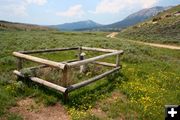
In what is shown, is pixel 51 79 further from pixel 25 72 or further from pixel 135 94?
pixel 135 94

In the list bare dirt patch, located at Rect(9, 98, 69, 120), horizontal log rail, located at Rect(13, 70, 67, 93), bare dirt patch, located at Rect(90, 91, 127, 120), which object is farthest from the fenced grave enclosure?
bare dirt patch, located at Rect(90, 91, 127, 120)

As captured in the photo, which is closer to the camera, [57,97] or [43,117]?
[43,117]

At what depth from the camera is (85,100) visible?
9.80 metres

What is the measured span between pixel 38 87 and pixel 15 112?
2.27 m

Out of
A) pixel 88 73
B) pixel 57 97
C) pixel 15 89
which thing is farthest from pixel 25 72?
pixel 88 73

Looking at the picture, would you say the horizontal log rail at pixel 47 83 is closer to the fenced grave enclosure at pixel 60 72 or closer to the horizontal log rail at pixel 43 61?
the fenced grave enclosure at pixel 60 72

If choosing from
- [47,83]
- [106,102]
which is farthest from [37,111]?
[106,102]

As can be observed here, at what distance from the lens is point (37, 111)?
28.5ft

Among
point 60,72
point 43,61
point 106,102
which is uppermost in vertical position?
point 43,61

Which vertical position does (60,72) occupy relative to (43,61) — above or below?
below

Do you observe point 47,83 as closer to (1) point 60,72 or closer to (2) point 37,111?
(2) point 37,111

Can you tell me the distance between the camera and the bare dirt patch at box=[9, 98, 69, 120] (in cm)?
834

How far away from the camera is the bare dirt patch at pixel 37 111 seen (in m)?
8.34

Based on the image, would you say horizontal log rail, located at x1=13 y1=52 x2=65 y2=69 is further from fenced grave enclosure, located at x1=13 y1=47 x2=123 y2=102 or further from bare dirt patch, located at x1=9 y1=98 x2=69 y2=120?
bare dirt patch, located at x1=9 y1=98 x2=69 y2=120
